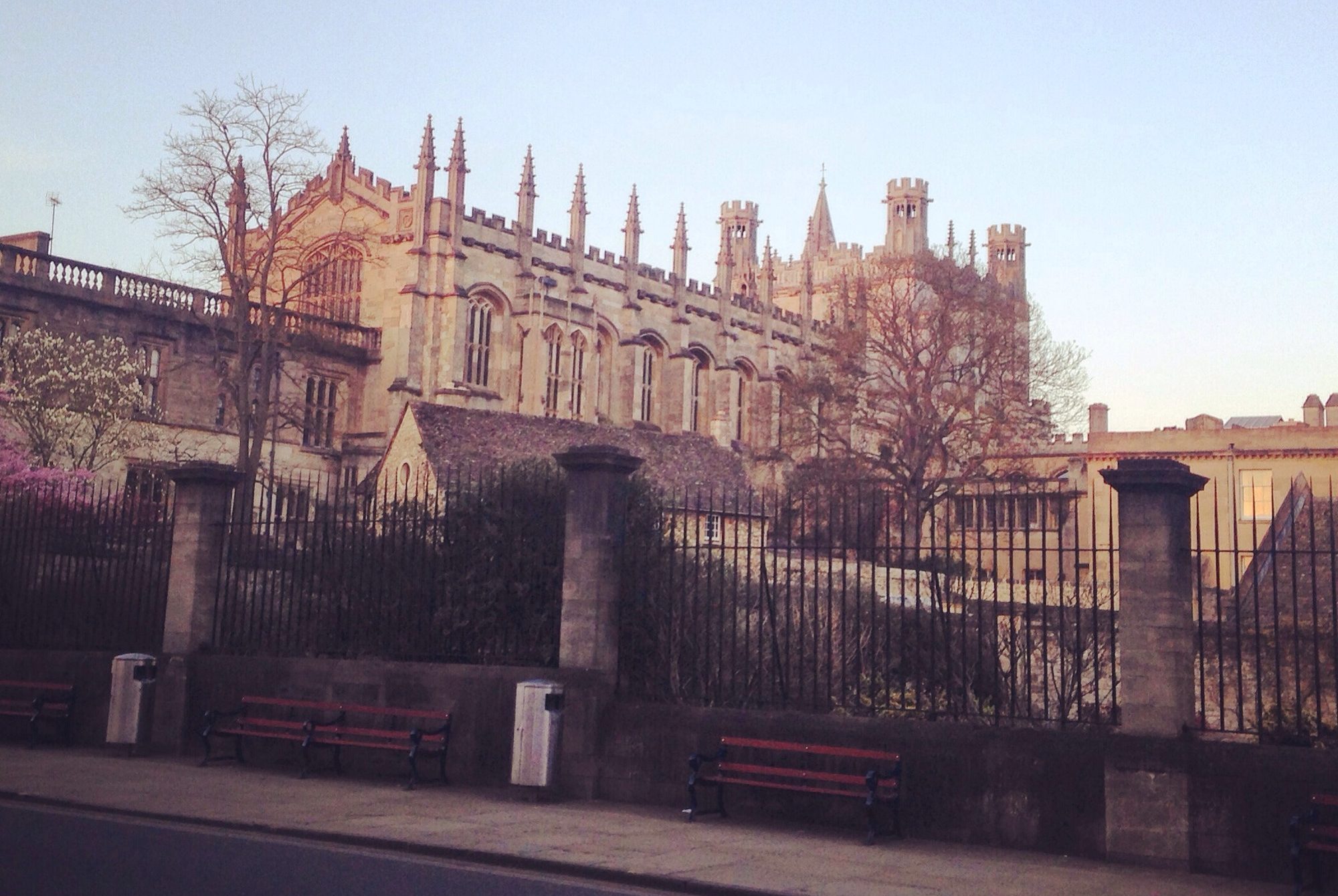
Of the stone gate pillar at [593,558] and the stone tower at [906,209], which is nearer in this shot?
the stone gate pillar at [593,558]

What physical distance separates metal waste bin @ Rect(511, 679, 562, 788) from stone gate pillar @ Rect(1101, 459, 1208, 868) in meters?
5.02

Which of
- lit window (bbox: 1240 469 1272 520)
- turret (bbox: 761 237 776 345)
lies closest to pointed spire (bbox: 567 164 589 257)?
turret (bbox: 761 237 776 345)

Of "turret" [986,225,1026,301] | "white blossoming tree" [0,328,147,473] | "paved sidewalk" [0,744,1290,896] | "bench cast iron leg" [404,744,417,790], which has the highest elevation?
"turret" [986,225,1026,301]

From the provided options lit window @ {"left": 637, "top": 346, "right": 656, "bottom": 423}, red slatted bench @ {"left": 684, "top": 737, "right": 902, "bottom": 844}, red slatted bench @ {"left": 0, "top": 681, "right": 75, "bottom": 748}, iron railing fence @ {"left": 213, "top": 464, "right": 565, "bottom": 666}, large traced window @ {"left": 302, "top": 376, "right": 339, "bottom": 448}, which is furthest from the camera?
Result: lit window @ {"left": 637, "top": 346, "right": 656, "bottom": 423}

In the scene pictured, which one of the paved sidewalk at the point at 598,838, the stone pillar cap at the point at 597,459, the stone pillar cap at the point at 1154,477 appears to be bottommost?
the paved sidewalk at the point at 598,838

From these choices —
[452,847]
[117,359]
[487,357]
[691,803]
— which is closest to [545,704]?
[691,803]

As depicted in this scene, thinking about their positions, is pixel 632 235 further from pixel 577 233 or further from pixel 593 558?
pixel 593 558

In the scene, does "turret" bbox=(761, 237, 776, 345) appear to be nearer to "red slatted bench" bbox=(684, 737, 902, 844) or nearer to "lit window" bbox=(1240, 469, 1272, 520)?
"lit window" bbox=(1240, 469, 1272, 520)

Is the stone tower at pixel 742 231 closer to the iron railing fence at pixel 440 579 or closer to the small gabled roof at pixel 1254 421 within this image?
the small gabled roof at pixel 1254 421

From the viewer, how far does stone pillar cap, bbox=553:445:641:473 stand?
1322 centimetres

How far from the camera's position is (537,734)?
12719 millimetres

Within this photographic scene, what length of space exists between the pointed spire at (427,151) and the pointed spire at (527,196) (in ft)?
15.4

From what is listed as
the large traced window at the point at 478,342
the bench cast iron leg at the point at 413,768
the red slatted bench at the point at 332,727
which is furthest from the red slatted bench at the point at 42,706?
the large traced window at the point at 478,342

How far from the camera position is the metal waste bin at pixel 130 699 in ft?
52.2
